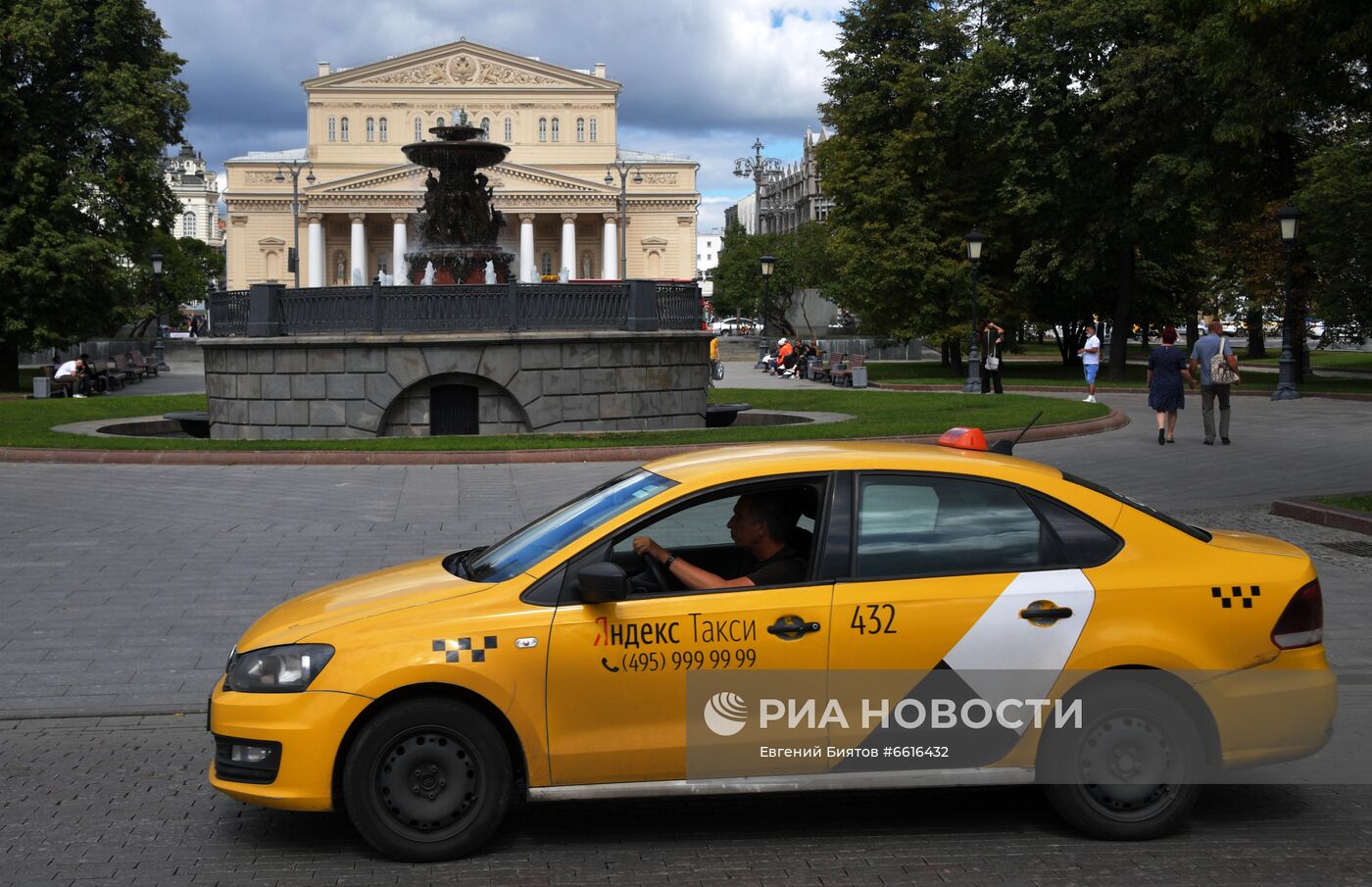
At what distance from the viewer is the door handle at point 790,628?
5.25m

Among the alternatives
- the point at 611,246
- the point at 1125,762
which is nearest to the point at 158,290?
the point at 1125,762

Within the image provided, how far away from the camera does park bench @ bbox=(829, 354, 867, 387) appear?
4407 centimetres

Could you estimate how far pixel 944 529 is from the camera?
5492mm

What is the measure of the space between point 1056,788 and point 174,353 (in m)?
70.3

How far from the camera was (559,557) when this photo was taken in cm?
543

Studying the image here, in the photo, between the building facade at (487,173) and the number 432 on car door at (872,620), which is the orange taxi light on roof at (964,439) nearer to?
the number 432 on car door at (872,620)

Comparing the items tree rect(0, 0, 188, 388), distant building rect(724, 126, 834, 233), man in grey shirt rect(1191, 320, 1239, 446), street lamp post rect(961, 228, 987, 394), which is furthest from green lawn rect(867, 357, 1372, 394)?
distant building rect(724, 126, 834, 233)

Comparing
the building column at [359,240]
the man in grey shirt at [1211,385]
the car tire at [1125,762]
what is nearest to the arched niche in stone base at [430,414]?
the man in grey shirt at [1211,385]

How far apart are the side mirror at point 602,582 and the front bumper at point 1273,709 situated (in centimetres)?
220

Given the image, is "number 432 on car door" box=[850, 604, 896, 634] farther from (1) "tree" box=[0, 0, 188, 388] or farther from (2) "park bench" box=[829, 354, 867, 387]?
(1) "tree" box=[0, 0, 188, 388]

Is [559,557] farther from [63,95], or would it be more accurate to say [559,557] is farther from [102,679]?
[63,95]

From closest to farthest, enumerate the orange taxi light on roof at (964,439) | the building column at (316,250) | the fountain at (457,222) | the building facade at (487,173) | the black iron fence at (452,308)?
the orange taxi light on roof at (964,439) → the black iron fence at (452,308) → the fountain at (457,222) → the building column at (316,250) → the building facade at (487,173)

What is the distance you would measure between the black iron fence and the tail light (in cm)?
1766

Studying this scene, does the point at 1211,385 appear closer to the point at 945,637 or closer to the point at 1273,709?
the point at 1273,709
